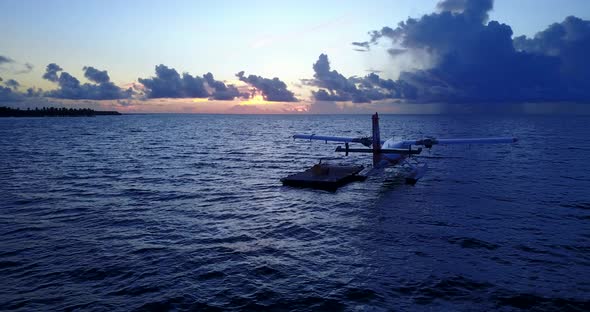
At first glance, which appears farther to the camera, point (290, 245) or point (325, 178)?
point (325, 178)

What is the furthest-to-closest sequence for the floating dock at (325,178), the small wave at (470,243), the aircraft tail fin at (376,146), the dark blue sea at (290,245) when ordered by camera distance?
1. the aircraft tail fin at (376,146)
2. the floating dock at (325,178)
3. the small wave at (470,243)
4. the dark blue sea at (290,245)

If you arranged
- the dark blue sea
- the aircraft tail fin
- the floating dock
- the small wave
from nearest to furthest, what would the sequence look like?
the dark blue sea, the small wave, the floating dock, the aircraft tail fin

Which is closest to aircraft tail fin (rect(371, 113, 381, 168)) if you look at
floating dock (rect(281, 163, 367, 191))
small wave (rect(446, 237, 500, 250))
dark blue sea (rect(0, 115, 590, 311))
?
floating dock (rect(281, 163, 367, 191))

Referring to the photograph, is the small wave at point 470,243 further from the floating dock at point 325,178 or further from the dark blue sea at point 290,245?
the floating dock at point 325,178

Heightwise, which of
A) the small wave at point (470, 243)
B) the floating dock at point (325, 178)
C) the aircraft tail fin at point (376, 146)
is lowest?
the small wave at point (470, 243)

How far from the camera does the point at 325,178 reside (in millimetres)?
31688

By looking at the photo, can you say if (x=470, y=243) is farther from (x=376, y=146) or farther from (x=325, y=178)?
(x=376, y=146)

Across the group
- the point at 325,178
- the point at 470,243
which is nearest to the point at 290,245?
the point at 470,243

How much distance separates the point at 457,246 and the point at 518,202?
11812mm

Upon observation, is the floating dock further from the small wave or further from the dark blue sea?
the small wave

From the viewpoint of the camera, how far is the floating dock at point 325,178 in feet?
100

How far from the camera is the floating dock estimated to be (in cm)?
3050

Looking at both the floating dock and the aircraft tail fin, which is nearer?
the floating dock

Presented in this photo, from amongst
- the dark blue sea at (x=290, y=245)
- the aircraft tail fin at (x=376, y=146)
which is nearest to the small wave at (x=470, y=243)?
the dark blue sea at (x=290, y=245)
